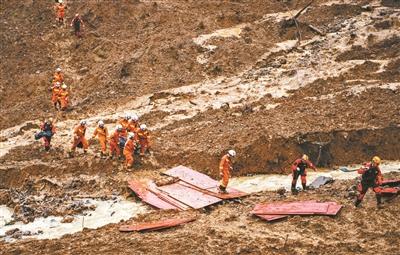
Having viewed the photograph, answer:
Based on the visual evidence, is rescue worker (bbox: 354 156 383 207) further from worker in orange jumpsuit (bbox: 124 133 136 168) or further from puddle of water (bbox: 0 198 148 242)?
worker in orange jumpsuit (bbox: 124 133 136 168)

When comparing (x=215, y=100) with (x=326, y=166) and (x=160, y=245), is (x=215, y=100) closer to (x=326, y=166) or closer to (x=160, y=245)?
(x=326, y=166)

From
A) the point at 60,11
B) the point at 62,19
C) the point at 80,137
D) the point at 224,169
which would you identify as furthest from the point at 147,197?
the point at 62,19

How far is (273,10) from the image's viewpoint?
28234mm

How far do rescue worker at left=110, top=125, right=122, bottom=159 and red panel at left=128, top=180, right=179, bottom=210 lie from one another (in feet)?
5.59

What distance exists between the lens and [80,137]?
17.8 meters

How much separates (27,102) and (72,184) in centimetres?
801

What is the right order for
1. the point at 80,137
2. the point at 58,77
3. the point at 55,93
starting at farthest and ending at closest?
the point at 58,77 < the point at 55,93 < the point at 80,137

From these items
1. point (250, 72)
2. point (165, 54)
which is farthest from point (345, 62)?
point (165, 54)

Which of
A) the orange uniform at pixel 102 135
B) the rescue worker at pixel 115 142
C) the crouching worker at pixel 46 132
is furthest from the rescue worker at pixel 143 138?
the crouching worker at pixel 46 132

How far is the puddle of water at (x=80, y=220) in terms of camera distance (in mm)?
13970

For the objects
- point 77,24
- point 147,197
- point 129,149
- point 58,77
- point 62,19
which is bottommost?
point 147,197

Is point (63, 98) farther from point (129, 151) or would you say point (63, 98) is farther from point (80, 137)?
point (129, 151)

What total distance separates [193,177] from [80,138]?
412cm

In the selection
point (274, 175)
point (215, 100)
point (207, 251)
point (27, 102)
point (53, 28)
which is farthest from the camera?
point (53, 28)
